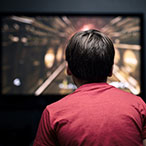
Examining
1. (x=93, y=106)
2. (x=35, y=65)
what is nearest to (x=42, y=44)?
(x=35, y=65)

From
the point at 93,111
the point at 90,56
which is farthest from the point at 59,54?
the point at 93,111

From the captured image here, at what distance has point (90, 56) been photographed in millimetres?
743

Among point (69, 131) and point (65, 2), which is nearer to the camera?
point (69, 131)

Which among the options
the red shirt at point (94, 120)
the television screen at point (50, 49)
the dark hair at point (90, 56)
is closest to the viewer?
the red shirt at point (94, 120)

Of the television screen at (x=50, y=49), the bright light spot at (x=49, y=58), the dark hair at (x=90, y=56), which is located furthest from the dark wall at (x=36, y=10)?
the dark hair at (x=90, y=56)

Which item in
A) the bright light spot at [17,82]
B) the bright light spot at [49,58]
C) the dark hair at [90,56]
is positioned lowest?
the bright light spot at [17,82]

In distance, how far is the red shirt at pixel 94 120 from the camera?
63cm

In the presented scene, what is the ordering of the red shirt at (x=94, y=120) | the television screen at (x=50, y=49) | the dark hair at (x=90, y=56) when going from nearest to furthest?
1. the red shirt at (x=94, y=120)
2. the dark hair at (x=90, y=56)
3. the television screen at (x=50, y=49)

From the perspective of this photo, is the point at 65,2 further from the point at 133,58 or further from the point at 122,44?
the point at 133,58

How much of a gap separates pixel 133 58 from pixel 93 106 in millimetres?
1769

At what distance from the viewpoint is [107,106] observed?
66cm

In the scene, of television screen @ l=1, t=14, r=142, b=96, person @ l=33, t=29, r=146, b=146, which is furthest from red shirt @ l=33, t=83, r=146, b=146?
television screen @ l=1, t=14, r=142, b=96

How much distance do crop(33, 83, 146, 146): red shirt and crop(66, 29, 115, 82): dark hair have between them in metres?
0.09

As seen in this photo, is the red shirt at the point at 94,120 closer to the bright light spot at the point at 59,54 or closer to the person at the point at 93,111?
the person at the point at 93,111
